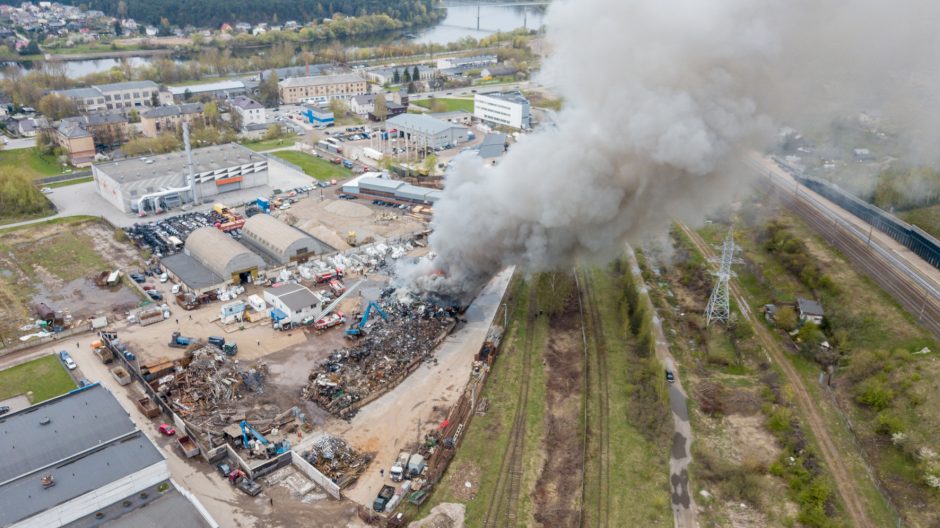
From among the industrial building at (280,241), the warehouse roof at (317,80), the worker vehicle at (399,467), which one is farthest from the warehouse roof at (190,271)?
the warehouse roof at (317,80)

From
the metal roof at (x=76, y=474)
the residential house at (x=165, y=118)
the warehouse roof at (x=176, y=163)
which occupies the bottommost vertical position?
the metal roof at (x=76, y=474)

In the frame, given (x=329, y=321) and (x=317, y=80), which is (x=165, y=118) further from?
(x=329, y=321)

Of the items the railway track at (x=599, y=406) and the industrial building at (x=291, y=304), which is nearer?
the railway track at (x=599, y=406)

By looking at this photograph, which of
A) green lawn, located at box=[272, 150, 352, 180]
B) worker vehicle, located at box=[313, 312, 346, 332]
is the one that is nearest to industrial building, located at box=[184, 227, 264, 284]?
worker vehicle, located at box=[313, 312, 346, 332]

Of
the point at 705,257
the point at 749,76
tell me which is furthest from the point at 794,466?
the point at 705,257

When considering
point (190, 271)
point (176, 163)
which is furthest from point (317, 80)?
point (190, 271)

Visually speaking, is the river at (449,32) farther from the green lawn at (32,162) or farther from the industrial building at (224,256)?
the industrial building at (224,256)
